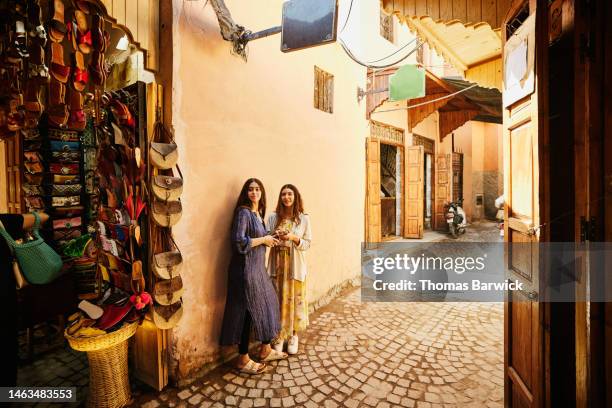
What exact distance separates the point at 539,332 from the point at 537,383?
0.34m

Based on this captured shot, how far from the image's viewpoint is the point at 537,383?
1.95 meters

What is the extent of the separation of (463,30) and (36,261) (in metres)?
6.15

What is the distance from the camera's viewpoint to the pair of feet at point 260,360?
3.28 m

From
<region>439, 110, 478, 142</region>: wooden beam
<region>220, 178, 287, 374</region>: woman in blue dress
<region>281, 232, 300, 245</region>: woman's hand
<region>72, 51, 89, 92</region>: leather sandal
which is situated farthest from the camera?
<region>439, 110, 478, 142</region>: wooden beam

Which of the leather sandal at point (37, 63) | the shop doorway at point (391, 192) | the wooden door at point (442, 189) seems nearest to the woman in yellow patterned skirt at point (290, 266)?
the leather sandal at point (37, 63)

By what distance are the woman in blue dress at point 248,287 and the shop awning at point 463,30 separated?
293cm

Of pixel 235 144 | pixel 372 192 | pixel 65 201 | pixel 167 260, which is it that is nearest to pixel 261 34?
pixel 235 144

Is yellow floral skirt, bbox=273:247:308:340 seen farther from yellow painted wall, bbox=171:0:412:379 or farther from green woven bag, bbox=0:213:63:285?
green woven bag, bbox=0:213:63:285

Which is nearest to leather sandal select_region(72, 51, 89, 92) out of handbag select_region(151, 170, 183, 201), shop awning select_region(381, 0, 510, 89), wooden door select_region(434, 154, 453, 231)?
handbag select_region(151, 170, 183, 201)

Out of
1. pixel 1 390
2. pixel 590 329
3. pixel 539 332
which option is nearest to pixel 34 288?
pixel 1 390

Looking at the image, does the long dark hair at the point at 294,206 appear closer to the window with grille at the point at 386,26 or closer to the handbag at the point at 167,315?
the handbag at the point at 167,315

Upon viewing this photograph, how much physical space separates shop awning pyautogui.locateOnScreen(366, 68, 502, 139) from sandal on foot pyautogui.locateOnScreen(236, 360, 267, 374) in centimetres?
567

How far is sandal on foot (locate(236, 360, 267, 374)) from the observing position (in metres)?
3.26

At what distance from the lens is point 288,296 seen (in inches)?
143
